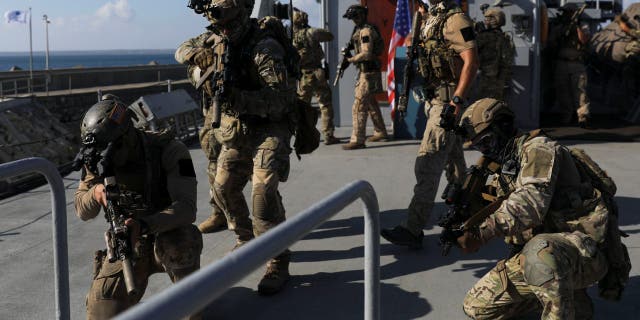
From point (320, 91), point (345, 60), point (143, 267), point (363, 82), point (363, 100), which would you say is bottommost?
point (143, 267)

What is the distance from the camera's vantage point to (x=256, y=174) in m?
4.01

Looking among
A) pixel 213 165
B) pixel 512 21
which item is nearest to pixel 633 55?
pixel 512 21

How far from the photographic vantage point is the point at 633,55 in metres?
10.2

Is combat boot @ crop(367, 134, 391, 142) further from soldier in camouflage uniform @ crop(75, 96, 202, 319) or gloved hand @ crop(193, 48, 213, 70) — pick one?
soldier in camouflage uniform @ crop(75, 96, 202, 319)

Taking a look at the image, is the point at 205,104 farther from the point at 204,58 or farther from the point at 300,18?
the point at 300,18

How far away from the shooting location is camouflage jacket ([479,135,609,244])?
3.04 metres

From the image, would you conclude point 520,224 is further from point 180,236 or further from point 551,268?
point 180,236

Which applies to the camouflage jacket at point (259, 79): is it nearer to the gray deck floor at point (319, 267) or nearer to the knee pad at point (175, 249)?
the gray deck floor at point (319, 267)

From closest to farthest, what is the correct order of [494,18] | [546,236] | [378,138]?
[546,236], [494,18], [378,138]

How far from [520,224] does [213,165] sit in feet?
8.60

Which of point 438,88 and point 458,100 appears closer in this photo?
point 458,100

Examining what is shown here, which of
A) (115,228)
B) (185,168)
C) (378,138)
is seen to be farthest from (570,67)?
(115,228)

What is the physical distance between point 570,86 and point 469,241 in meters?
7.39

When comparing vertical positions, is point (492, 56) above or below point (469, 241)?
above
